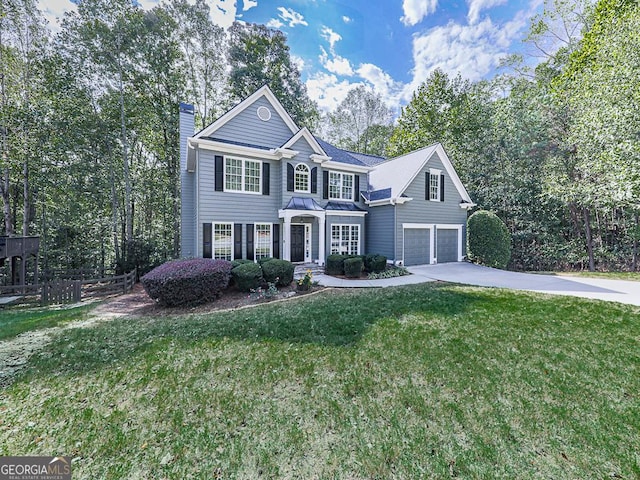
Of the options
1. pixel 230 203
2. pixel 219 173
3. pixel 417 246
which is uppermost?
pixel 219 173

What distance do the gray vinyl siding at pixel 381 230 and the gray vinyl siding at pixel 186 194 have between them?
9.43 meters

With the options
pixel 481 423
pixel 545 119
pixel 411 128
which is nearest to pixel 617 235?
pixel 545 119

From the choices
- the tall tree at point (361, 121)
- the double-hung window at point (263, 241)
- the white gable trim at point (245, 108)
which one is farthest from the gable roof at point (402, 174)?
the tall tree at point (361, 121)

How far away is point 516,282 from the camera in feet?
32.8

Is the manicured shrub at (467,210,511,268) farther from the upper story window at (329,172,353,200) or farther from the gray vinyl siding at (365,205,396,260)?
the upper story window at (329,172,353,200)

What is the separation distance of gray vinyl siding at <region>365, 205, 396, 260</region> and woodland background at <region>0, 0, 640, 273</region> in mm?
8562

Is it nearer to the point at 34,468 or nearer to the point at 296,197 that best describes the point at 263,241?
the point at 296,197

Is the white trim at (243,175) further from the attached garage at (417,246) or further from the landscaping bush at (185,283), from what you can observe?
the attached garage at (417,246)

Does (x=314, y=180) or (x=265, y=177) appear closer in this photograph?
(x=265, y=177)

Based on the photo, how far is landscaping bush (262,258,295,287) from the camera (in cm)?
936

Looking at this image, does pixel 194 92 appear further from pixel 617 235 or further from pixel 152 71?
pixel 617 235

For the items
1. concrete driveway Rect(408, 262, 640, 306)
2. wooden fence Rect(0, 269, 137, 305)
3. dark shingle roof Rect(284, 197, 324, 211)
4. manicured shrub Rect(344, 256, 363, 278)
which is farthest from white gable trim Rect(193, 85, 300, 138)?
concrete driveway Rect(408, 262, 640, 306)

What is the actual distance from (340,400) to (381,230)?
11.7 m

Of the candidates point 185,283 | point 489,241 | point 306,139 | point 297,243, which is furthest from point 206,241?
point 489,241
